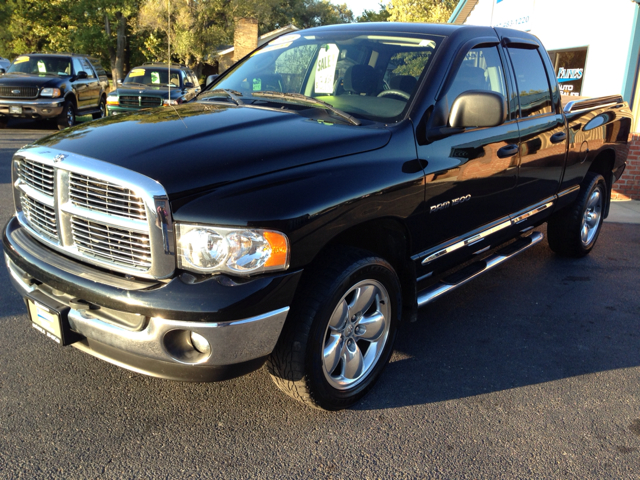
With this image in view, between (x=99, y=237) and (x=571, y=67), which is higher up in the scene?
(x=571, y=67)

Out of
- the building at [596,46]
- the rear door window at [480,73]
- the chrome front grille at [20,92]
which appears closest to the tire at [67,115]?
the chrome front grille at [20,92]

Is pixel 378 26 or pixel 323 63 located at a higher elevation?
pixel 378 26

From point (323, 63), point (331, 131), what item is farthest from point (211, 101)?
point (331, 131)

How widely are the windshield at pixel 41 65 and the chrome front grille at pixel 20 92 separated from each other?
1.11m

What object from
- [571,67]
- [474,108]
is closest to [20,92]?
[571,67]

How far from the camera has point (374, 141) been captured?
115 inches

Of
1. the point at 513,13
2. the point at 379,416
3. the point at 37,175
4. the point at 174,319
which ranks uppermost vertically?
the point at 513,13

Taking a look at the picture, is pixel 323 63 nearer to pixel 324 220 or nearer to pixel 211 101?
pixel 211 101

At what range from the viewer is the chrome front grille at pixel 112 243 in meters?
2.36

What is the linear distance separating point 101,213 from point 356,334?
4.56 ft

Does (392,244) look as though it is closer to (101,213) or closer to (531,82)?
(101,213)

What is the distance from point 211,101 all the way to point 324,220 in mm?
1602

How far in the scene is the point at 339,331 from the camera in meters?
2.84

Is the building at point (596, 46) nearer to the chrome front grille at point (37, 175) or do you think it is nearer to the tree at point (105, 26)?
the chrome front grille at point (37, 175)
